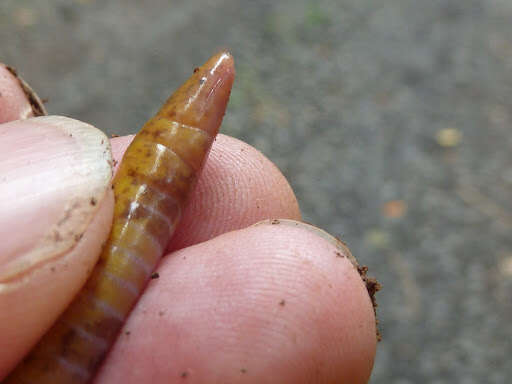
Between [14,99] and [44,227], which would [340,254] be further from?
[14,99]

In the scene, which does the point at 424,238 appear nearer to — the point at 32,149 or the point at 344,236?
the point at 344,236

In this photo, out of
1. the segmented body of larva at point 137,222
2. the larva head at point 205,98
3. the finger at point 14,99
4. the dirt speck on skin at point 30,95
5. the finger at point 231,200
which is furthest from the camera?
the dirt speck on skin at point 30,95

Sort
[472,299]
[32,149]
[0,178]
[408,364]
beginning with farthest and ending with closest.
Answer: [472,299] < [408,364] < [32,149] < [0,178]

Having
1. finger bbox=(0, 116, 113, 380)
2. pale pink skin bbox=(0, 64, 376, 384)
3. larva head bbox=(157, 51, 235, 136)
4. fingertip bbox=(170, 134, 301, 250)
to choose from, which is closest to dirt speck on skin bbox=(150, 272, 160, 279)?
pale pink skin bbox=(0, 64, 376, 384)

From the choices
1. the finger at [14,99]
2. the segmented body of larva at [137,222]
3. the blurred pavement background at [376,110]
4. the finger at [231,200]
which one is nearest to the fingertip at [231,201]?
the finger at [231,200]

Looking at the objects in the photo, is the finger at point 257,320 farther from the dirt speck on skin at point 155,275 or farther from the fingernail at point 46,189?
the fingernail at point 46,189

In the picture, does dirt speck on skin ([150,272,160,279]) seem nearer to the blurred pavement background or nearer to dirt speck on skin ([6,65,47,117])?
dirt speck on skin ([6,65,47,117])

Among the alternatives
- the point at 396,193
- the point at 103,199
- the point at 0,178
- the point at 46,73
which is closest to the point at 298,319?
the point at 103,199
